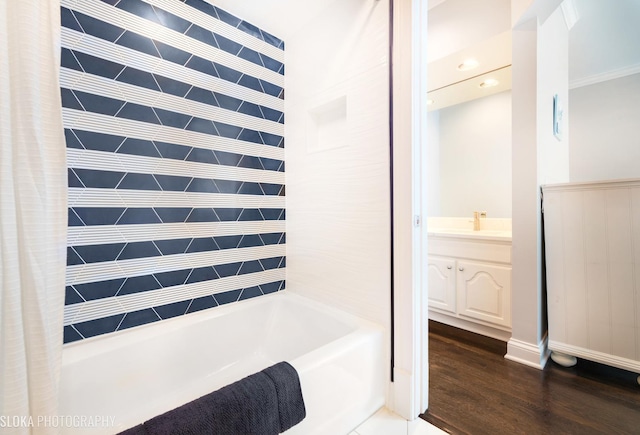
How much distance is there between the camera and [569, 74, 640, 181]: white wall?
257cm

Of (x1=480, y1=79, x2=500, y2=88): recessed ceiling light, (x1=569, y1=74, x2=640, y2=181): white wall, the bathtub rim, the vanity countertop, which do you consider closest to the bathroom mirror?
(x1=480, y1=79, x2=500, y2=88): recessed ceiling light

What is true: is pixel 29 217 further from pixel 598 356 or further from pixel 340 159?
pixel 598 356

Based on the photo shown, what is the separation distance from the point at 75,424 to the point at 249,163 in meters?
1.56

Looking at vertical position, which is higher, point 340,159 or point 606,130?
point 606,130

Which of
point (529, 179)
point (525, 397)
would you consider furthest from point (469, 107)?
point (525, 397)

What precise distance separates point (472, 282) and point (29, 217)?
8.37 ft

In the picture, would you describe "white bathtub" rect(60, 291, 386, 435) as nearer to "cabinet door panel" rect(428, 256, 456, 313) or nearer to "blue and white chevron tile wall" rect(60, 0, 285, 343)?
"blue and white chevron tile wall" rect(60, 0, 285, 343)

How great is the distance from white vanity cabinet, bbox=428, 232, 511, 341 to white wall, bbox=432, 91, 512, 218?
0.62m

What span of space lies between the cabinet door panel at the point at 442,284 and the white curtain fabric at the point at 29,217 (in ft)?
7.94

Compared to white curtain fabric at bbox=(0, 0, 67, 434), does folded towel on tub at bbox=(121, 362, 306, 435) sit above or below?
below

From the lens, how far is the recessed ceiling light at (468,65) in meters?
2.12

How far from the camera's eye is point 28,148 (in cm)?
Result: 74

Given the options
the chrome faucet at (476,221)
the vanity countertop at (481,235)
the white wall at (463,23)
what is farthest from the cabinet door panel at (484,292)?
the white wall at (463,23)

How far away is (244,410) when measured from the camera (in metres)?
0.86
